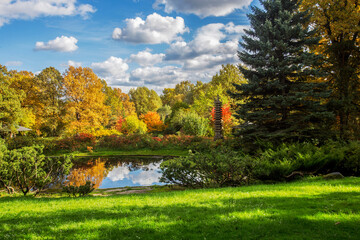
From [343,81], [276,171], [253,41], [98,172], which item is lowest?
[98,172]

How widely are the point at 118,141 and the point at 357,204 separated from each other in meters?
21.2

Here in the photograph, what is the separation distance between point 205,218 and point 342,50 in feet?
53.8

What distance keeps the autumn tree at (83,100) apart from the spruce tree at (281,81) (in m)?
15.2

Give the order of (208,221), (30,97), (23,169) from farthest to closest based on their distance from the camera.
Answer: (30,97) → (23,169) → (208,221)

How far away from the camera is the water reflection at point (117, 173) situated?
11.9m

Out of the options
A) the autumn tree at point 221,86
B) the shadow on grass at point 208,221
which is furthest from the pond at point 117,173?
the autumn tree at point 221,86

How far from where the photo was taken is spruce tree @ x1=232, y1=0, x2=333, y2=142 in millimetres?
12078

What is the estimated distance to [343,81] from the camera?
14.5 metres

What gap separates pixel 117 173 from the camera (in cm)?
1422

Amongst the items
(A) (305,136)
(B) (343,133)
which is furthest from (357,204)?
(B) (343,133)

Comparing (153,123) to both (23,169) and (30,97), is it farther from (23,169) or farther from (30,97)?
(23,169)

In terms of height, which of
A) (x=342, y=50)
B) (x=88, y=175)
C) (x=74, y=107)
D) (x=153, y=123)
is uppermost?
(x=342, y=50)

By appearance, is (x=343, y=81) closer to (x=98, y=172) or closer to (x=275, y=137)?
(x=275, y=137)

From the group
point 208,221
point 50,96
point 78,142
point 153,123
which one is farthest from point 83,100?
point 208,221
